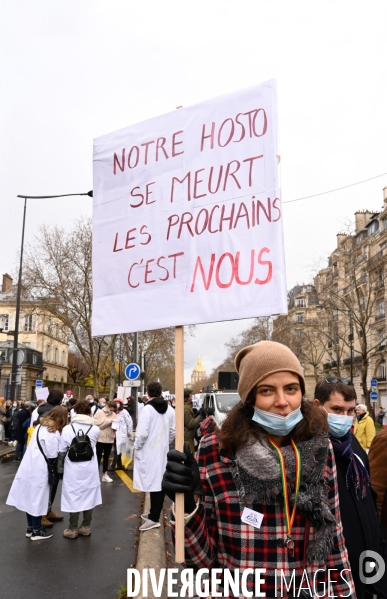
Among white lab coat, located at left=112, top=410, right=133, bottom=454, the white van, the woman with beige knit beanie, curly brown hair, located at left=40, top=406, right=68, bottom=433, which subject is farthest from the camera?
the white van

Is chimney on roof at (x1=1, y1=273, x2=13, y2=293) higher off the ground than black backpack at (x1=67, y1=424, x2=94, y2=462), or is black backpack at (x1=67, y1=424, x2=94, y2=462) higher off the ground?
chimney on roof at (x1=1, y1=273, x2=13, y2=293)

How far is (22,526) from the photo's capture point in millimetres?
6902

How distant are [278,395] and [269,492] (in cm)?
38

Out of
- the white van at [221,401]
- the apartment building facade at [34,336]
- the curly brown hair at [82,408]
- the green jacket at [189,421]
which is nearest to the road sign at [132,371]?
the white van at [221,401]

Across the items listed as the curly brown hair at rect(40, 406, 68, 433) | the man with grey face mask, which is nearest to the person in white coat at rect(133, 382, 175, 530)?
the curly brown hair at rect(40, 406, 68, 433)

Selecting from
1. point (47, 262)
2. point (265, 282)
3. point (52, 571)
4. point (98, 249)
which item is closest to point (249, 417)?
point (265, 282)

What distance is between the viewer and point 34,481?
6.15 metres

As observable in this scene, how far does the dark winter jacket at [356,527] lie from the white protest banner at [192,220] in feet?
3.33

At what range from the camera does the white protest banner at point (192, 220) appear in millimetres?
2545

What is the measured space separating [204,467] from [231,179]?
4.77 ft

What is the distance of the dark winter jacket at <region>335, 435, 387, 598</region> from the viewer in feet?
8.31

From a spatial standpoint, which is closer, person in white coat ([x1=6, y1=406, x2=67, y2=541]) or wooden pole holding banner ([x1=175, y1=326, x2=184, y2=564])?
wooden pole holding banner ([x1=175, y1=326, x2=184, y2=564])

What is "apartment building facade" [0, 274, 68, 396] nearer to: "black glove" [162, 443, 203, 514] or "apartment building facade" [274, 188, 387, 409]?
"apartment building facade" [274, 188, 387, 409]

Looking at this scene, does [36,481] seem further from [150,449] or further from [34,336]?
[34,336]
